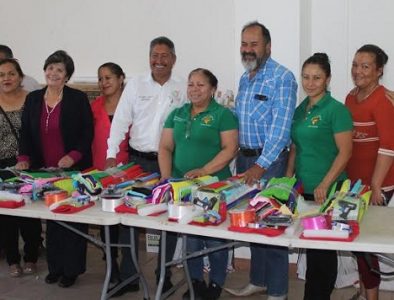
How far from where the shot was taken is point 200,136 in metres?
3.28

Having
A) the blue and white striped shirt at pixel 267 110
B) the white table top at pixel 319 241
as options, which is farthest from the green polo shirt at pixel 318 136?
the white table top at pixel 319 241

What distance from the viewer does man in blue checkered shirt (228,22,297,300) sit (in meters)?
3.16

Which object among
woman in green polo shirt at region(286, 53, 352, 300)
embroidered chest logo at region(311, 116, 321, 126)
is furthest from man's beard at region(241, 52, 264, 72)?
embroidered chest logo at region(311, 116, 321, 126)

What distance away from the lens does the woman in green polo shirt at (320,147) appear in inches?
111

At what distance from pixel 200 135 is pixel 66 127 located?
948mm

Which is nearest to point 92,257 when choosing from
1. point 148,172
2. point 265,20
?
point 148,172

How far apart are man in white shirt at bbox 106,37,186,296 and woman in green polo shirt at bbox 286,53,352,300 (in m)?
0.92

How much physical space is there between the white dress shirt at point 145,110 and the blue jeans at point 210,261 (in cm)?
65

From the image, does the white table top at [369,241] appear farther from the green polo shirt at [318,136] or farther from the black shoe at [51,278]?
the black shoe at [51,278]

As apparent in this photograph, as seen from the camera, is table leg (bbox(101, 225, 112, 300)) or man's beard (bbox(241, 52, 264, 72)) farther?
man's beard (bbox(241, 52, 264, 72))

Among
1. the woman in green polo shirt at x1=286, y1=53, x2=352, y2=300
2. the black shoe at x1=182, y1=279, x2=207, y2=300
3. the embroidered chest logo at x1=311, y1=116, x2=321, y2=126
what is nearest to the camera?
the woman in green polo shirt at x1=286, y1=53, x2=352, y2=300

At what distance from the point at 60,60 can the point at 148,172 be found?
36.3 inches

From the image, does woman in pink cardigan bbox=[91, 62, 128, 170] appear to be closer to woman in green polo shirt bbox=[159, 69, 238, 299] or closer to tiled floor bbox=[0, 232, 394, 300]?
woman in green polo shirt bbox=[159, 69, 238, 299]

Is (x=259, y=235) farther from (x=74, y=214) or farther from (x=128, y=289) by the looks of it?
(x=128, y=289)
